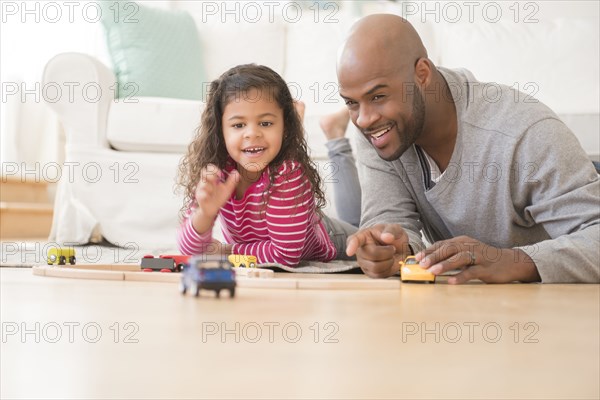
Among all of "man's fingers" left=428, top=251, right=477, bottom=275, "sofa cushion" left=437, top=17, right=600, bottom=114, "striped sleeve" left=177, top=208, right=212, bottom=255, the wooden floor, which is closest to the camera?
the wooden floor

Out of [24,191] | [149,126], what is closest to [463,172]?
[149,126]

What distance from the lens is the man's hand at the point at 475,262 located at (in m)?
1.16

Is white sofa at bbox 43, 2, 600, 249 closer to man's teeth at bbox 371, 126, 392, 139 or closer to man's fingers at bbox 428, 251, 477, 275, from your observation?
man's teeth at bbox 371, 126, 392, 139

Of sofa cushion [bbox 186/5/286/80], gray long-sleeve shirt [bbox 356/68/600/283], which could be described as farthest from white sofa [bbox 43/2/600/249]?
gray long-sleeve shirt [bbox 356/68/600/283]

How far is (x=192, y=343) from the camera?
0.52 meters

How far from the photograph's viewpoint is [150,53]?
299 cm

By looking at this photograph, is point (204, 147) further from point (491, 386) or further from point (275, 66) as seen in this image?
point (275, 66)

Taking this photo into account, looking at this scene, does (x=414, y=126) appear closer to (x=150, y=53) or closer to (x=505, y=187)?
(x=505, y=187)

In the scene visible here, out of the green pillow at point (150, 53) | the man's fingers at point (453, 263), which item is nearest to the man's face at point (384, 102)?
the man's fingers at point (453, 263)

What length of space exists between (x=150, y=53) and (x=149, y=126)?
546 millimetres

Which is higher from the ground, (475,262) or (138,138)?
(138,138)

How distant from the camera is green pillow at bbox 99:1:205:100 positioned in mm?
2938

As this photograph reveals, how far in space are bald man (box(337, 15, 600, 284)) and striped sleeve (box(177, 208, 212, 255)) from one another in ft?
1.19

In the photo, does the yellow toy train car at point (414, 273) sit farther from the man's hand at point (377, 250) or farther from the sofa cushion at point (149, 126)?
the sofa cushion at point (149, 126)
